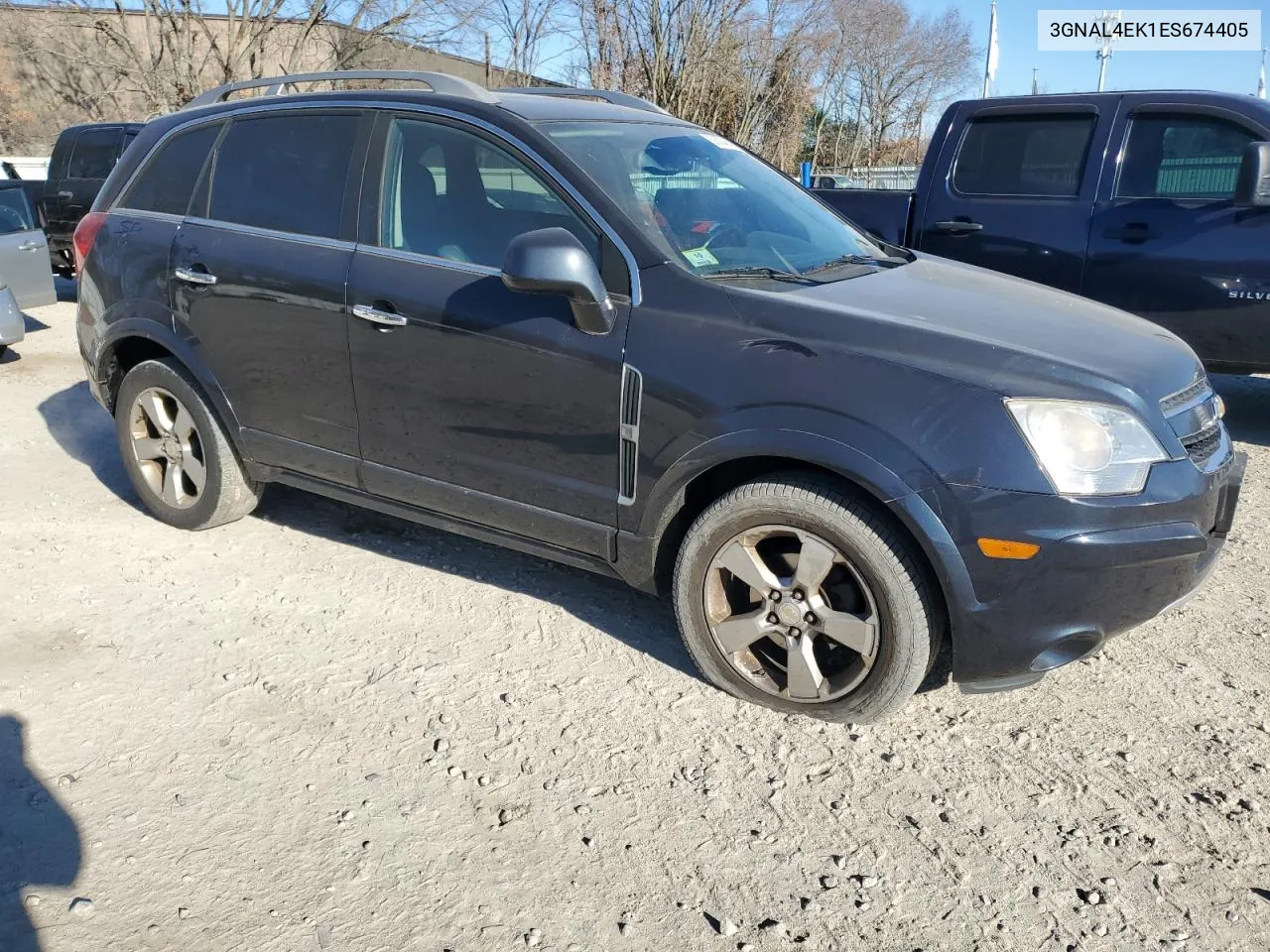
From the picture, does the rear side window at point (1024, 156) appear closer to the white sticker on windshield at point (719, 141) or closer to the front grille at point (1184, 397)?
the white sticker on windshield at point (719, 141)

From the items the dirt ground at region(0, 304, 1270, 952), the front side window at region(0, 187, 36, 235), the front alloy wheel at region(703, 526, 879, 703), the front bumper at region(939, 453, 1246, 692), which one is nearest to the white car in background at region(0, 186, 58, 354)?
the front side window at region(0, 187, 36, 235)

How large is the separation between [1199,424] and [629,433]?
1.72 metres

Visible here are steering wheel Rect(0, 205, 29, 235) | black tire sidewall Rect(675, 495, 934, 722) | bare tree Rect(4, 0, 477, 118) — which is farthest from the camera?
bare tree Rect(4, 0, 477, 118)

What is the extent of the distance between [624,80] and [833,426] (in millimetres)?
22200

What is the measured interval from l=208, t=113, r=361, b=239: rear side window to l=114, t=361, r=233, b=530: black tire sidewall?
0.76 meters

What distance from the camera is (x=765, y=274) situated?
3414 mm

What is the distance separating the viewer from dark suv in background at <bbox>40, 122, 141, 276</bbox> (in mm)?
12469

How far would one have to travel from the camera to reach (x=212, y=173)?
4.40 metres

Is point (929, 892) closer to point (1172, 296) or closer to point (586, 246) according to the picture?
point (586, 246)

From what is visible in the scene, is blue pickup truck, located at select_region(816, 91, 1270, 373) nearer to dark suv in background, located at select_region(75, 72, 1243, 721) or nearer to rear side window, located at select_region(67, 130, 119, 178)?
dark suv in background, located at select_region(75, 72, 1243, 721)

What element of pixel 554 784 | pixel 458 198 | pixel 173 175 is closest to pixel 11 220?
pixel 173 175

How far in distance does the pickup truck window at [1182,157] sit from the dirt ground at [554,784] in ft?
9.12

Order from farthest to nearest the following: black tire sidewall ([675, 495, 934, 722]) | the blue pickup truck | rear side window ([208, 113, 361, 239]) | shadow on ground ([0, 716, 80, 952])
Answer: the blue pickup truck < rear side window ([208, 113, 361, 239]) < black tire sidewall ([675, 495, 934, 722]) < shadow on ground ([0, 716, 80, 952])

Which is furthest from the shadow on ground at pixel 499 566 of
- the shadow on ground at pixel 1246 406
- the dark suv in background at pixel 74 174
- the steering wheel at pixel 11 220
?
the dark suv in background at pixel 74 174
